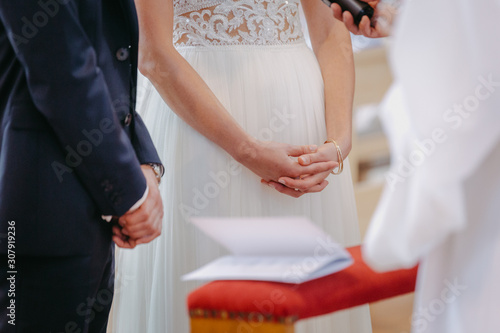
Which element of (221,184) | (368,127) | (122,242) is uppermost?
(122,242)

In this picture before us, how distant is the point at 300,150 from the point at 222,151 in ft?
0.76

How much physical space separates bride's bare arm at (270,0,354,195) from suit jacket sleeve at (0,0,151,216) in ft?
2.00

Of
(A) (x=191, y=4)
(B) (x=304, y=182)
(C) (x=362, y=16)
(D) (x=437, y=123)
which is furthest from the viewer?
(A) (x=191, y=4)

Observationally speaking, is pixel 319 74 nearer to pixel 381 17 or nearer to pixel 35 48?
pixel 381 17

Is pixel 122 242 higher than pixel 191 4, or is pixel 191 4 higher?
pixel 191 4

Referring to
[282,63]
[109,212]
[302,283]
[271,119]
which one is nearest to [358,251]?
[302,283]

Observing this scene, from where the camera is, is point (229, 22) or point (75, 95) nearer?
point (75, 95)

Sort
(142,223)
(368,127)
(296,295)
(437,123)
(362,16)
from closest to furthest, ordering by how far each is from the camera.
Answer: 1. (437,123)
2. (296,295)
3. (142,223)
4. (362,16)
5. (368,127)

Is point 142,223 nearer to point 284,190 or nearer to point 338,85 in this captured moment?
point 284,190

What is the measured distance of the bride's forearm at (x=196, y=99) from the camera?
1712 millimetres

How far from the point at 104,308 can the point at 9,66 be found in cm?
55

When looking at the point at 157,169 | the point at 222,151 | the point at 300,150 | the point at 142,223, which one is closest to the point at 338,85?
the point at 300,150

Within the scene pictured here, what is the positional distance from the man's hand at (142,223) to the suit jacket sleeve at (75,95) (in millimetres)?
55

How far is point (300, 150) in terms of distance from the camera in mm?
1728
